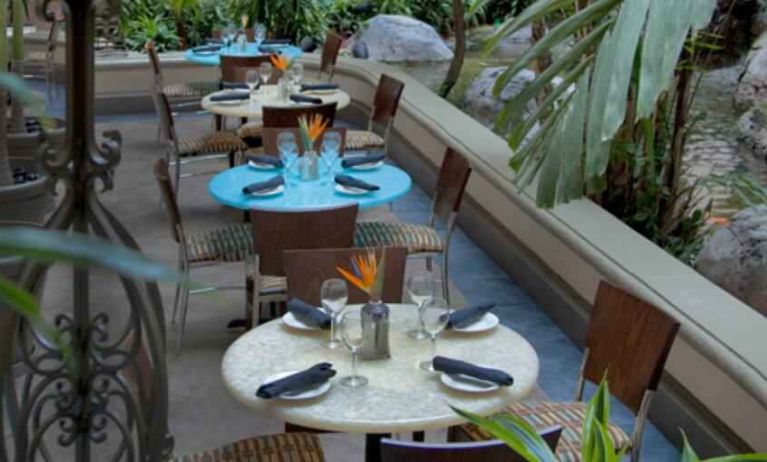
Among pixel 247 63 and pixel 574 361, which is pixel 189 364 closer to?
pixel 574 361

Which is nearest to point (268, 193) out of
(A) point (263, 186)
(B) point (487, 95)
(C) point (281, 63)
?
(A) point (263, 186)

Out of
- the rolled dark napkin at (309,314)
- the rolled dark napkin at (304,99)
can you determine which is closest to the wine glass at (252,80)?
the rolled dark napkin at (304,99)

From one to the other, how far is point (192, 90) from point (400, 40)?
17.5ft

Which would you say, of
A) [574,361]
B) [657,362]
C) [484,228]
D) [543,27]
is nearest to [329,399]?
[657,362]

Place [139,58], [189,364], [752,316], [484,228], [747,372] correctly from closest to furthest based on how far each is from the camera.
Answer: [747,372] < [752,316] < [189,364] < [484,228] < [139,58]

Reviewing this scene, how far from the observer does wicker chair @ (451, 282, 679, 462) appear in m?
3.19

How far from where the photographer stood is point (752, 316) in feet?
13.8

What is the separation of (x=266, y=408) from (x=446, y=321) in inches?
26.3

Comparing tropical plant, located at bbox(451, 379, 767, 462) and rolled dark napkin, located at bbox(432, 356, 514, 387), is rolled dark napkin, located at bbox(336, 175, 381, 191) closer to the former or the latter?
rolled dark napkin, located at bbox(432, 356, 514, 387)

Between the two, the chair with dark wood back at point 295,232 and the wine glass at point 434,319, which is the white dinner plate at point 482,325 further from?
the chair with dark wood back at point 295,232

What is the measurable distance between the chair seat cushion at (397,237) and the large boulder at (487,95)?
369 cm

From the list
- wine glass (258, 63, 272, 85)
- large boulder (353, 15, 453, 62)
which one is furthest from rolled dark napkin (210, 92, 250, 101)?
large boulder (353, 15, 453, 62)

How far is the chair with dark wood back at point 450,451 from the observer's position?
2.49m

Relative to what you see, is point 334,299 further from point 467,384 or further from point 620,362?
point 620,362
